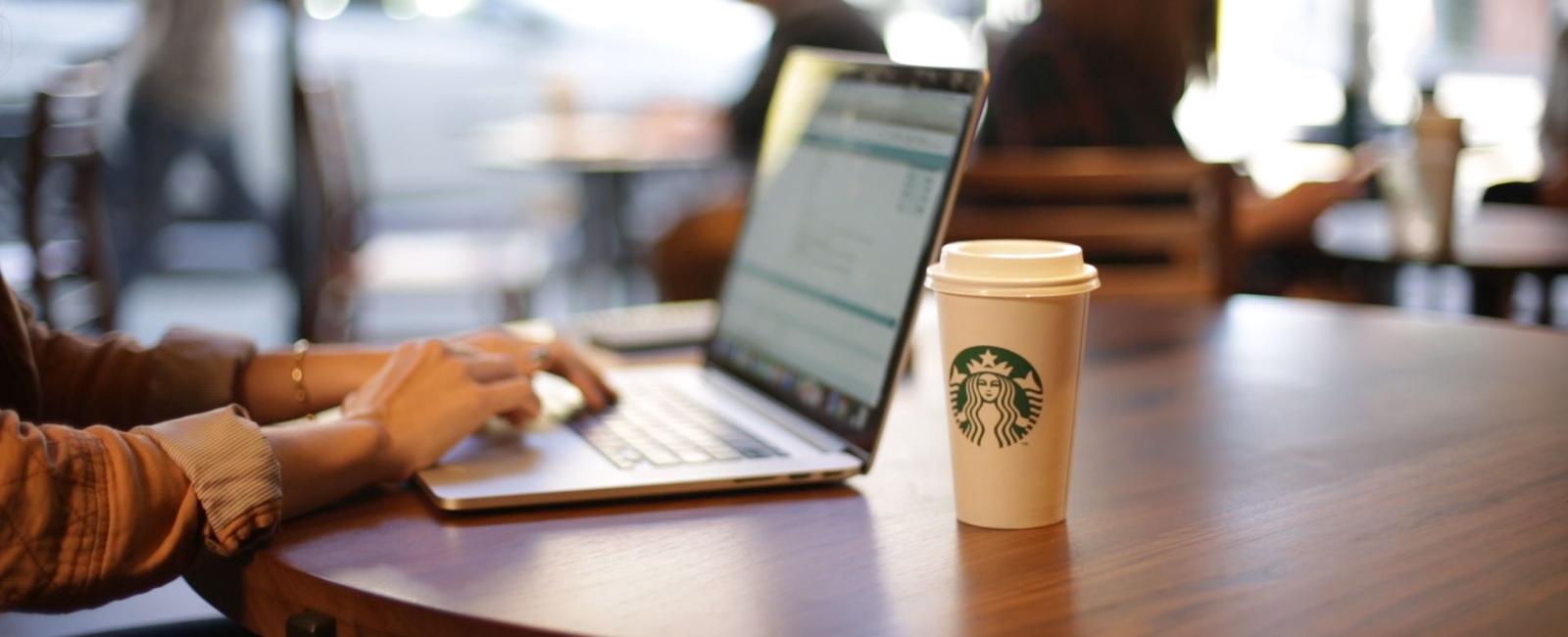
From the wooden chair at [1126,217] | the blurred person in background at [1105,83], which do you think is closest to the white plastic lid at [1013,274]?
the wooden chair at [1126,217]

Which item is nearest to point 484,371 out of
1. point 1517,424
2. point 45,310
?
point 1517,424

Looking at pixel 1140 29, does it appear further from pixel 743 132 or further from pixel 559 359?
pixel 559 359

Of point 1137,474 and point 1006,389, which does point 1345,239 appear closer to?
point 1137,474

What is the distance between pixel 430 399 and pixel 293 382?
0.20 metres

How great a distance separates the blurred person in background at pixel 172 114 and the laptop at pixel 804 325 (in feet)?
12.9

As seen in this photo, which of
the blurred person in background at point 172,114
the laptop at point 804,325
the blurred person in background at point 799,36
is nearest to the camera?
the laptop at point 804,325

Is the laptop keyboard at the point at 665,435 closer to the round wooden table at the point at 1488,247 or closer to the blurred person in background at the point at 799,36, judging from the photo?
the round wooden table at the point at 1488,247

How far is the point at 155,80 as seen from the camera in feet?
15.2

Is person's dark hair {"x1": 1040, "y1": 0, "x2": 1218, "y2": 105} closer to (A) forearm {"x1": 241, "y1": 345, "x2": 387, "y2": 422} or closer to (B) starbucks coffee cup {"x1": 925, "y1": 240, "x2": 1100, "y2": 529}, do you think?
(A) forearm {"x1": 241, "y1": 345, "x2": 387, "y2": 422}

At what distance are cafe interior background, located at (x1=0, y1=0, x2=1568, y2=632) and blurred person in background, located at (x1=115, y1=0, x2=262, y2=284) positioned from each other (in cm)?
3

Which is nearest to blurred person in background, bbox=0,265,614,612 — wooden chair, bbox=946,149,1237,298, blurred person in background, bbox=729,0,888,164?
wooden chair, bbox=946,149,1237,298

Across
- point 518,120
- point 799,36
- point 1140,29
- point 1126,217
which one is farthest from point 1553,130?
point 518,120

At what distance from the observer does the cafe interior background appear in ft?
13.7

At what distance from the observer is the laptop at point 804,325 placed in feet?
2.82
